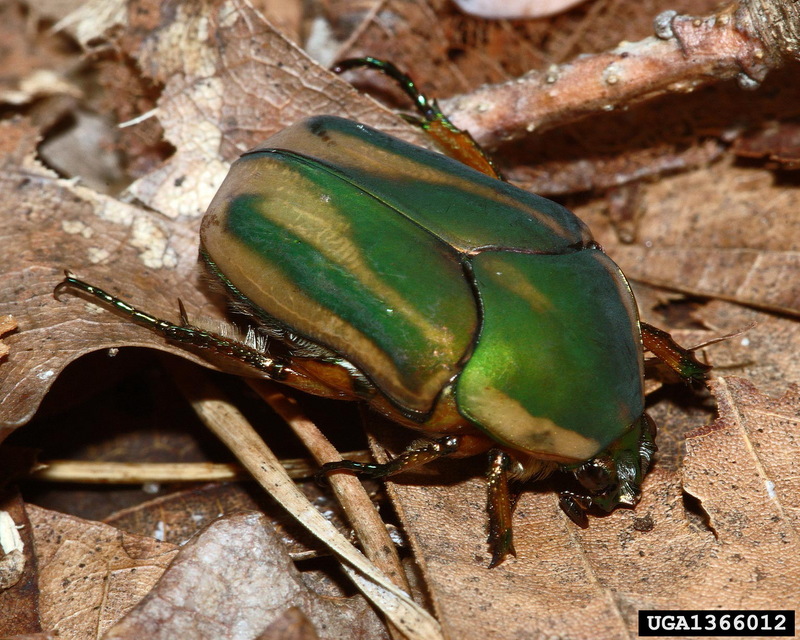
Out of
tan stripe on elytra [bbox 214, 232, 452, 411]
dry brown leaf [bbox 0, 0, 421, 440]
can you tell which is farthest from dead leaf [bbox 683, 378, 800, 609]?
dry brown leaf [bbox 0, 0, 421, 440]

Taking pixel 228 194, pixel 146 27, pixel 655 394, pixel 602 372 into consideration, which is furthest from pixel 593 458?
pixel 146 27

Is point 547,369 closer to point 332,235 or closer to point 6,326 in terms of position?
point 332,235

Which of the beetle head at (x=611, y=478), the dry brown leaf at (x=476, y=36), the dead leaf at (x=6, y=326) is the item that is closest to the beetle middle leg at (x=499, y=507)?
the beetle head at (x=611, y=478)

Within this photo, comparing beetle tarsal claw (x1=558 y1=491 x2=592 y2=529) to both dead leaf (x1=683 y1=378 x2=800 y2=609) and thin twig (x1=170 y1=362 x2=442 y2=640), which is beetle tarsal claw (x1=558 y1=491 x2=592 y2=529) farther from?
thin twig (x1=170 y1=362 x2=442 y2=640)

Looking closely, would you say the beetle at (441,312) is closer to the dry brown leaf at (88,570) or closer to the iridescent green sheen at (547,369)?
the iridescent green sheen at (547,369)

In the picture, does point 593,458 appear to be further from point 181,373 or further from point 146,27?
point 146,27
